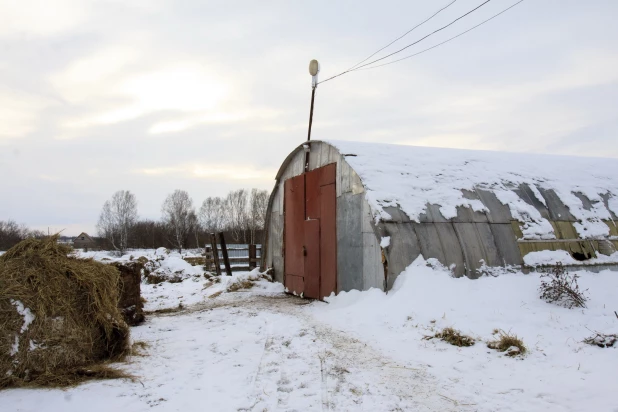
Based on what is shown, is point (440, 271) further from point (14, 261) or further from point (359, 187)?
point (14, 261)

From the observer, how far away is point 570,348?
5.30 meters

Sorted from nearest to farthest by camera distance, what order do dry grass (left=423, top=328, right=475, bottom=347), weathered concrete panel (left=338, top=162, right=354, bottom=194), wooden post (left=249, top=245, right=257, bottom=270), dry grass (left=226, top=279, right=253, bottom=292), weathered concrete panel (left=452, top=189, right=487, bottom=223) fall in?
dry grass (left=423, top=328, right=475, bottom=347), weathered concrete panel (left=452, top=189, right=487, bottom=223), weathered concrete panel (left=338, top=162, right=354, bottom=194), dry grass (left=226, top=279, right=253, bottom=292), wooden post (left=249, top=245, right=257, bottom=270)

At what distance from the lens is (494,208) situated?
9.82 metres

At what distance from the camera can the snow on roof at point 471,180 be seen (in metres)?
9.38

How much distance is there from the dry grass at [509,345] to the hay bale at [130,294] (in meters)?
6.00

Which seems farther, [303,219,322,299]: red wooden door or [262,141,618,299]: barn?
[303,219,322,299]: red wooden door

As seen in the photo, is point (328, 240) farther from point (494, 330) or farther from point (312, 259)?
point (494, 330)

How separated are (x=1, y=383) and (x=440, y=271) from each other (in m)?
6.91

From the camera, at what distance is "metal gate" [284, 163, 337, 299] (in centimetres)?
1051

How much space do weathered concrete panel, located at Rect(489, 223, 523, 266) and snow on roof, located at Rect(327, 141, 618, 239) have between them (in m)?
0.44

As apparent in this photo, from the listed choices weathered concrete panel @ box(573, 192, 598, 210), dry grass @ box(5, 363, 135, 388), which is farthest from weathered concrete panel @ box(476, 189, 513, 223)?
dry grass @ box(5, 363, 135, 388)

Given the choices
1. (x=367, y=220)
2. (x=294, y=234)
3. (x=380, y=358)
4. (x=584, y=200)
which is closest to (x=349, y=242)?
(x=367, y=220)

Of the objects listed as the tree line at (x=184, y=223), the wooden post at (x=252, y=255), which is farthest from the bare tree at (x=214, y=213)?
the wooden post at (x=252, y=255)

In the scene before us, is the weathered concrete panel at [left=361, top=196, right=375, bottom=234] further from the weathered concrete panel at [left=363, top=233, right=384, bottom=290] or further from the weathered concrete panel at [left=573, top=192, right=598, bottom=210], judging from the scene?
the weathered concrete panel at [left=573, top=192, right=598, bottom=210]
